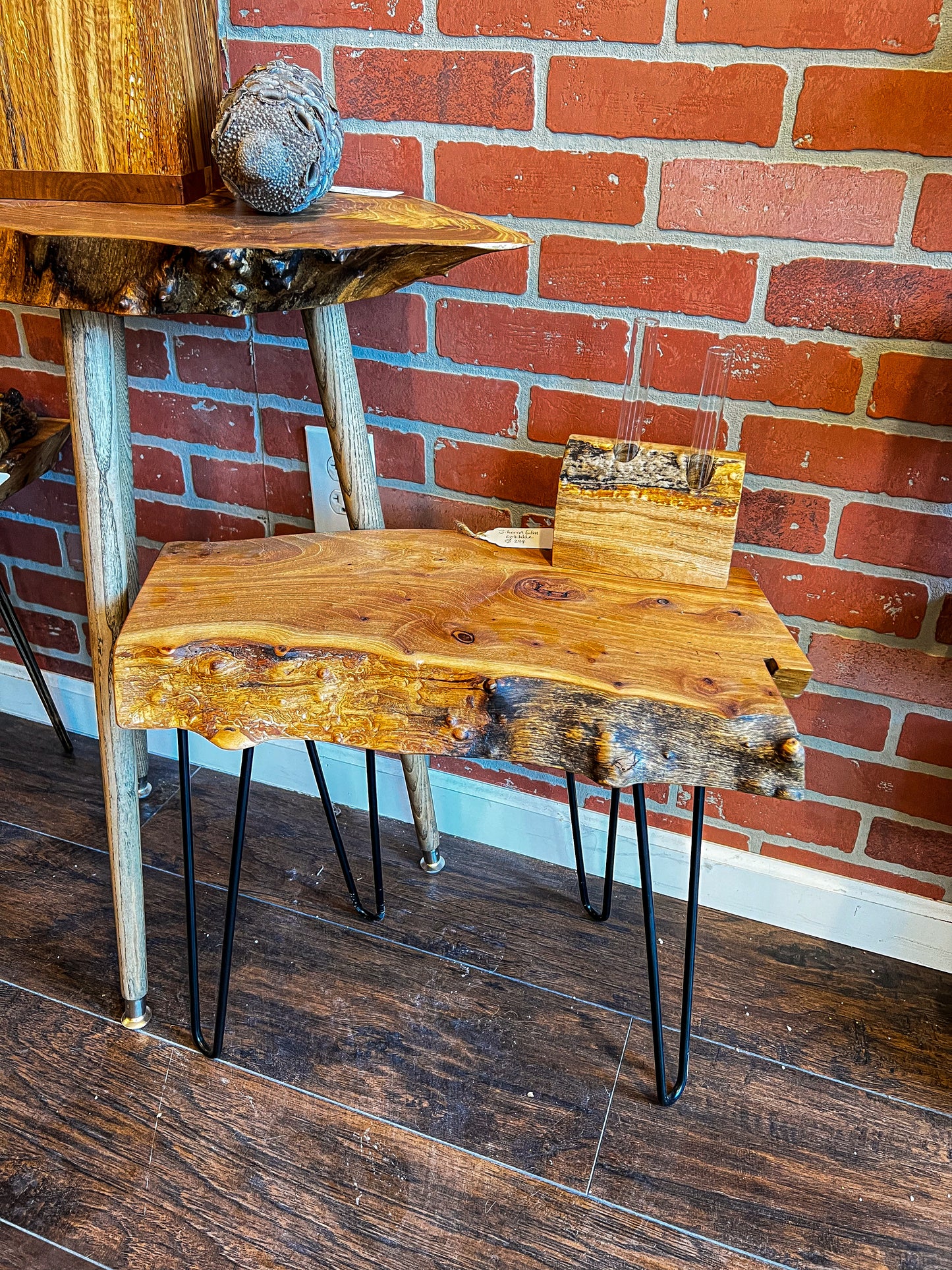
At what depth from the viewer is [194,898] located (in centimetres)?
100

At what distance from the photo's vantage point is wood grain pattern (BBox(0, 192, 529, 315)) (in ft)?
Result: 2.50

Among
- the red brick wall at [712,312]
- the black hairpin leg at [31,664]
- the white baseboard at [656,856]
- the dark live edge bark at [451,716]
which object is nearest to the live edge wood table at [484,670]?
the dark live edge bark at [451,716]

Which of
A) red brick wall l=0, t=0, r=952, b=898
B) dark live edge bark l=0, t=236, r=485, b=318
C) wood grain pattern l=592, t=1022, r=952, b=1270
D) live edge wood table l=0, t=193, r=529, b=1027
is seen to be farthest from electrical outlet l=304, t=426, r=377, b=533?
wood grain pattern l=592, t=1022, r=952, b=1270

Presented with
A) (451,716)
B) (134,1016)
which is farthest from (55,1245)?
(451,716)

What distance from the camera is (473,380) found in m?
1.12

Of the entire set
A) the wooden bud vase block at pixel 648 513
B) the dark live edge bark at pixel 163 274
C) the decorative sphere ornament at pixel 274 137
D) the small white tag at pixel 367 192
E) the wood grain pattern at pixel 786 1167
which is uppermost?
the decorative sphere ornament at pixel 274 137

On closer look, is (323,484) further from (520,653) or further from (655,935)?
(655,935)

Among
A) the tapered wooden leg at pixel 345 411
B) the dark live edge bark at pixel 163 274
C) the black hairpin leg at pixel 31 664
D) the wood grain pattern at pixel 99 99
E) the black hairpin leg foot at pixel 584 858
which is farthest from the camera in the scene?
the black hairpin leg at pixel 31 664

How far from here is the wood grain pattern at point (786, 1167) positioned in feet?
3.01

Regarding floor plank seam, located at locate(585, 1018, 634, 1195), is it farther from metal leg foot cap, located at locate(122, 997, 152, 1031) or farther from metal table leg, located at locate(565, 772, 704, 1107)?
Answer: metal leg foot cap, located at locate(122, 997, 152, 1031)

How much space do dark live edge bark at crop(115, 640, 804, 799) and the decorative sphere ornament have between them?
16.6 inches

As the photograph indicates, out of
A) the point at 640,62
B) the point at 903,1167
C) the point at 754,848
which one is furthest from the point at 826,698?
the point at 640,62

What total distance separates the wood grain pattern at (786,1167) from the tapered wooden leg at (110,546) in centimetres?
58

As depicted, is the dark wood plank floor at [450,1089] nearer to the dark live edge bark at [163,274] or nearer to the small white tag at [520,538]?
the small white tag at [520,538]
